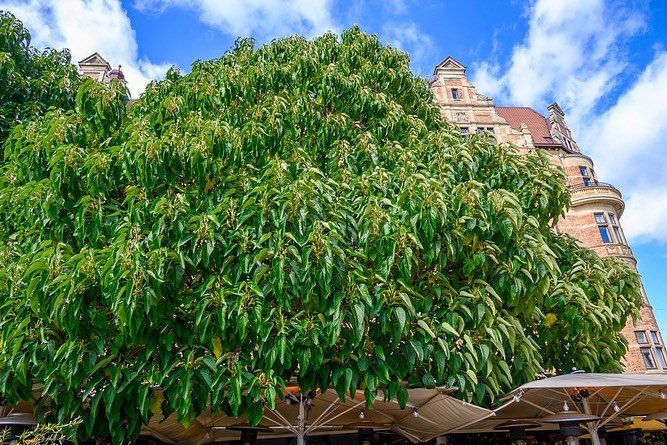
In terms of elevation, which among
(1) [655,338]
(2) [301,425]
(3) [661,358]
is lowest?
(2) [301,425]

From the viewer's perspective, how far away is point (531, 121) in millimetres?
26984

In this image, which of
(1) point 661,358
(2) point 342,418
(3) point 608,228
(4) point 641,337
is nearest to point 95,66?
(2) point 342,418

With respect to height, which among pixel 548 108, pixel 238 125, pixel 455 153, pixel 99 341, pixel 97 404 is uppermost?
pixel 548 108

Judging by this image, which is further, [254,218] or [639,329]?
[639,329]

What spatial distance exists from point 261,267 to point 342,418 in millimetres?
3515

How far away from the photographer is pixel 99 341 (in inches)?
191

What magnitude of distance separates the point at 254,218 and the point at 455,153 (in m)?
3.12

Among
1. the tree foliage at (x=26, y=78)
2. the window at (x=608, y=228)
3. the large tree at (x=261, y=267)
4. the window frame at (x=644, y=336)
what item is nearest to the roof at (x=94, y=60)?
the tree foliage at (x=26, y=78)

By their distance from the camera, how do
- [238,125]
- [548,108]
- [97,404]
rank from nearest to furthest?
1. [97,404]
2. [238,125]
3. [548,108]

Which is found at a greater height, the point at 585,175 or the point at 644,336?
the point at 585,175

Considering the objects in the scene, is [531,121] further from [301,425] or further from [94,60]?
[301,425]

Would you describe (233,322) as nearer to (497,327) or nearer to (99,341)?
(99,341)

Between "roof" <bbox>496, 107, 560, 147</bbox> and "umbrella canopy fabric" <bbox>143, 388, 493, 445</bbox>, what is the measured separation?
19806 mm

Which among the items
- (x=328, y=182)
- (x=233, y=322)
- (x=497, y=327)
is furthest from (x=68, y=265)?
(x=497, y=327)
